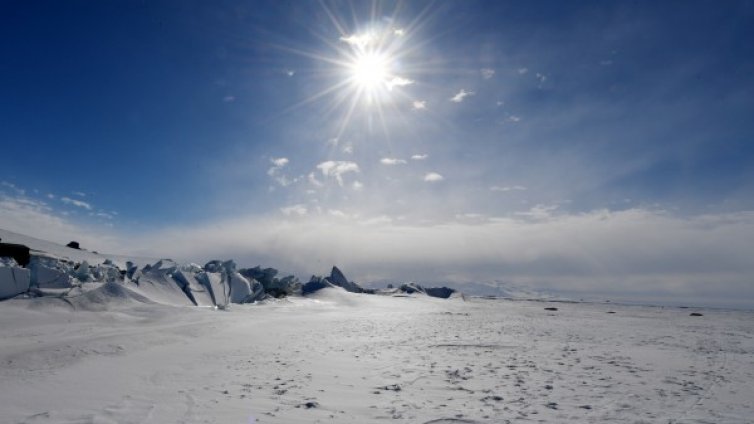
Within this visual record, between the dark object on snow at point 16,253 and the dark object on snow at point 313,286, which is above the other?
the dark object on snow at point 16,253

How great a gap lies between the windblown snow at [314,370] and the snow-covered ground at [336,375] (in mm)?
42

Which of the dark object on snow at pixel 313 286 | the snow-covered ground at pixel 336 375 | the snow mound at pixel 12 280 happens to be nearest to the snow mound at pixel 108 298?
the snow-covered ground at pixel 336 375

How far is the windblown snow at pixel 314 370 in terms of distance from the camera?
7270mm

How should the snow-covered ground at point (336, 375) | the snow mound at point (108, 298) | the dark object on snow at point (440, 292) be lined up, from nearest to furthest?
1. the snow-covered ground at point (336, 375)
2. the snow mound at point (108, 298)
3. the dark object on snow at point (440, 292)

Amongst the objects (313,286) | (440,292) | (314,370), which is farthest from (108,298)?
(440,292)

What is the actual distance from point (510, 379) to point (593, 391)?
1.76 metres

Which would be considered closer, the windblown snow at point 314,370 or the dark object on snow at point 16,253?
the windblown snow at point 314,370

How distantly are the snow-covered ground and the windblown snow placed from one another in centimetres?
4

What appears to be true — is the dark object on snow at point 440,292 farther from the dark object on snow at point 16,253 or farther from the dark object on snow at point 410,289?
the dark object on snow at point 16,253

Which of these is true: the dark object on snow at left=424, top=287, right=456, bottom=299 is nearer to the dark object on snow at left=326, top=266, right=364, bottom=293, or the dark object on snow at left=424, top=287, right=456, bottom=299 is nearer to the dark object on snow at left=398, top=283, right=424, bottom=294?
the dark object on snow at left=398, top=283, right=424, bottom=294

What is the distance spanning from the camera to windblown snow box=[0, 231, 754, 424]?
23.9ft

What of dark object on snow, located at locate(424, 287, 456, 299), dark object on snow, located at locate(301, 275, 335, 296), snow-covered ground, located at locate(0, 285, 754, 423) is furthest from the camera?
dark object on snow, located at locate(424, 287, 456, 299)

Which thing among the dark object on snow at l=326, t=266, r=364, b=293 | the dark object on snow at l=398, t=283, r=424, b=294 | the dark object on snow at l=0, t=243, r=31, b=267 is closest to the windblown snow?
the dark object on snow at l=0, t=243, r=31, b=267

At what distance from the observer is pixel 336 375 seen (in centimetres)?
1004
